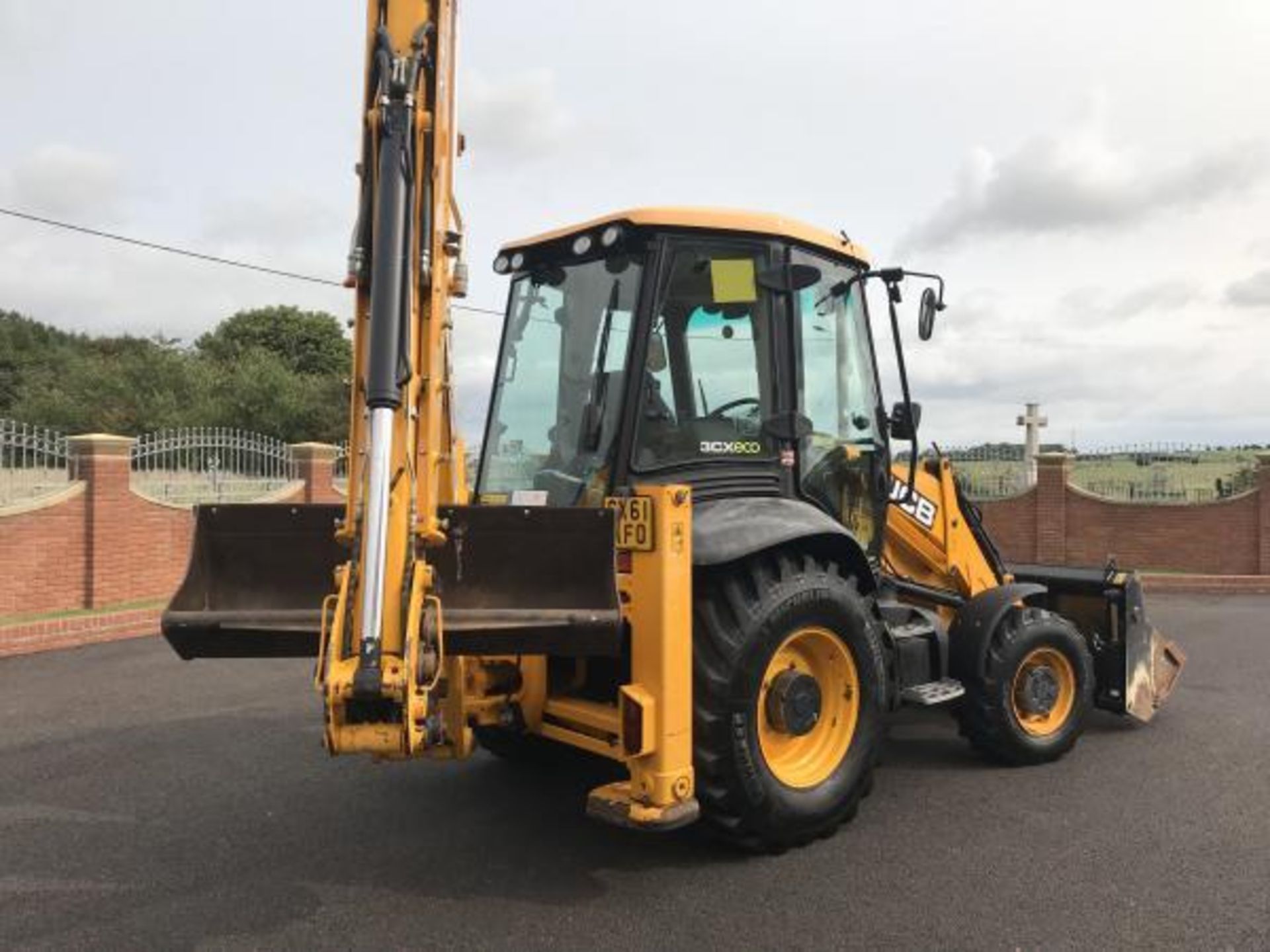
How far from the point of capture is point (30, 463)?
10.5 metres

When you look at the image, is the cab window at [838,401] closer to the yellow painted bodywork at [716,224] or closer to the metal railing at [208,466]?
the yellow painted bodywork at [716,224]

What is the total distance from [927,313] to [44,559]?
916cm

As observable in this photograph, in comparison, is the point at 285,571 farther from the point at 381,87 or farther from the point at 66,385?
the point at 66,385

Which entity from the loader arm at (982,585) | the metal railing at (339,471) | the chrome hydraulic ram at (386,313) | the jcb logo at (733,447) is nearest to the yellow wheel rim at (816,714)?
the jcb logo at (733,447)

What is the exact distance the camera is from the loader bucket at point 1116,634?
598cm

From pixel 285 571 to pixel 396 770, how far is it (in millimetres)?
1738

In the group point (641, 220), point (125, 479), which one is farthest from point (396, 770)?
point (125, 479)

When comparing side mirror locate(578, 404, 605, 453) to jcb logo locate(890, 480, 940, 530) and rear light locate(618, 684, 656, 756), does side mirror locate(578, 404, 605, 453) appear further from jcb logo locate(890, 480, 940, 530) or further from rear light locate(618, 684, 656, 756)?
jcb logo locate(890, 480, 940, 530)

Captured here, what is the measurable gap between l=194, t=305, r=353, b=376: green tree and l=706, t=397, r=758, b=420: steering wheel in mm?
42376

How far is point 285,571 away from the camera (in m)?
3.97

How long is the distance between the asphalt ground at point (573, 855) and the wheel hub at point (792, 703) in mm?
497

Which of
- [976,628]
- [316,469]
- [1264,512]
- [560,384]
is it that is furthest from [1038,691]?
[1264,512]

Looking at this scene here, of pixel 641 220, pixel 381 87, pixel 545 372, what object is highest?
pixel 381 87

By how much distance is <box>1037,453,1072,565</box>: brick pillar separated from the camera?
53.0 ft
